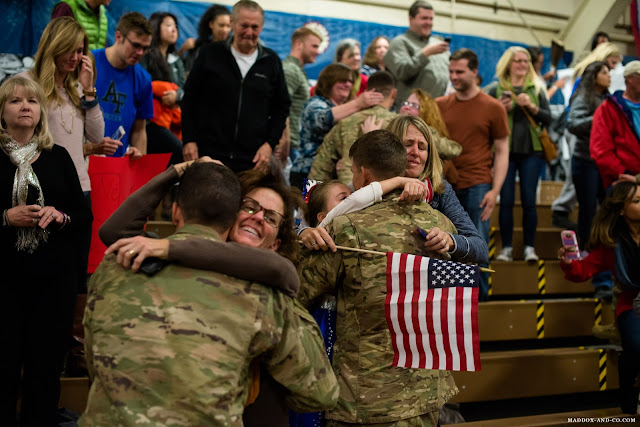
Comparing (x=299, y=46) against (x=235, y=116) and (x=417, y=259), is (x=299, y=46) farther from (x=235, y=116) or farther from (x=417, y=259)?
(x=417, y=259)

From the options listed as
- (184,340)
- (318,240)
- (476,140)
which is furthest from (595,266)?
(184,340)

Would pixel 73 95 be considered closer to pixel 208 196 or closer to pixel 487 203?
pixel 208 196

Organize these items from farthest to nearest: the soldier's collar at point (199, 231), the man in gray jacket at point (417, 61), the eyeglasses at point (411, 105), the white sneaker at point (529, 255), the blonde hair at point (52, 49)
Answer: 1. the white sneaker at point (529, 255)
2. the man in gray jacket at point (417, 61)
3. the eyeglasses at point (411, 105)
4. the blonde hair at point (52, 49)
5. the soldier's collar at point (199, 231)

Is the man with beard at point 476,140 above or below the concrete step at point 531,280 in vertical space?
above

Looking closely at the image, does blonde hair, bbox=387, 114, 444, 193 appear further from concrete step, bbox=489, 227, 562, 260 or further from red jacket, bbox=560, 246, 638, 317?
concrete step, bbox=489, 227, 562, 260

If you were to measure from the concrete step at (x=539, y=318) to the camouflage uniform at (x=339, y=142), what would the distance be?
5.54 ft

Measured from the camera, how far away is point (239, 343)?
1.96 meters

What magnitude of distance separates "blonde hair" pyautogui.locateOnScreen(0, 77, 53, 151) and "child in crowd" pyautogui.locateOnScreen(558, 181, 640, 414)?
358 cm

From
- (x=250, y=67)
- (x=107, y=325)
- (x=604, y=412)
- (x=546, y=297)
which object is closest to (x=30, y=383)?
(x=107, y=325)

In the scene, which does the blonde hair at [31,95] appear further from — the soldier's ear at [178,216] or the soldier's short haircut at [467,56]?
the soldier's short haircut at [467,56]

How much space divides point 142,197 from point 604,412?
3812 millimetres

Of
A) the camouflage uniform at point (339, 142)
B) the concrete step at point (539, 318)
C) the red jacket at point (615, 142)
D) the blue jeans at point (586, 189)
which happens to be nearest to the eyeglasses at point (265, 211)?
the camouflage uniform at point (339, 142)

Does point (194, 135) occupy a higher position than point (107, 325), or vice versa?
point (194, 135)

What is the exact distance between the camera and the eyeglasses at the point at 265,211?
2.40 m
